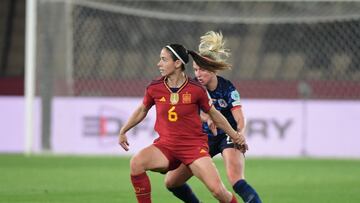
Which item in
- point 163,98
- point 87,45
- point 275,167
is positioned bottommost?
point 275,167

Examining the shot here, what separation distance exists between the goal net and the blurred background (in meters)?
0.03

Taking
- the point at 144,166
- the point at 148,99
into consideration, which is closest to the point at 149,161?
the point at 144,166

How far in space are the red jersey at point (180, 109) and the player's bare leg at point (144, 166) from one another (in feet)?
0.56

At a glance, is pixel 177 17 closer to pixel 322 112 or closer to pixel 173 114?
pixel 322 112

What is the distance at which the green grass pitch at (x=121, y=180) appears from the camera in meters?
11.3

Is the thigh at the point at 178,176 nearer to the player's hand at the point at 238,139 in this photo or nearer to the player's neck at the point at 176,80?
the player's hand at the point at 238,139

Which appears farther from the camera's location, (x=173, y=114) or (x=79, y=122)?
(x=79, y=122)

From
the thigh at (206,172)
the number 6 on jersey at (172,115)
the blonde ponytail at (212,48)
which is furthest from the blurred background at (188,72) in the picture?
the thigh at (206,172)

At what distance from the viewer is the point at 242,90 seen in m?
22.3

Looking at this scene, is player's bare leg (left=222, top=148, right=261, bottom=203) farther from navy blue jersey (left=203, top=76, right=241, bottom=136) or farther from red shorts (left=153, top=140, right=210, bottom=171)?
red shorts (left=153, top=140, right=210, bottom=171)

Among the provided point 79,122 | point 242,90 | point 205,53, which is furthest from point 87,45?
point 205,53

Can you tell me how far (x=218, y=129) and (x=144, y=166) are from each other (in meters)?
1.37

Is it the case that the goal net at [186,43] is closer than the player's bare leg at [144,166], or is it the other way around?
the player's bare leg at [144,166]

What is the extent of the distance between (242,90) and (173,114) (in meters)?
13.7
